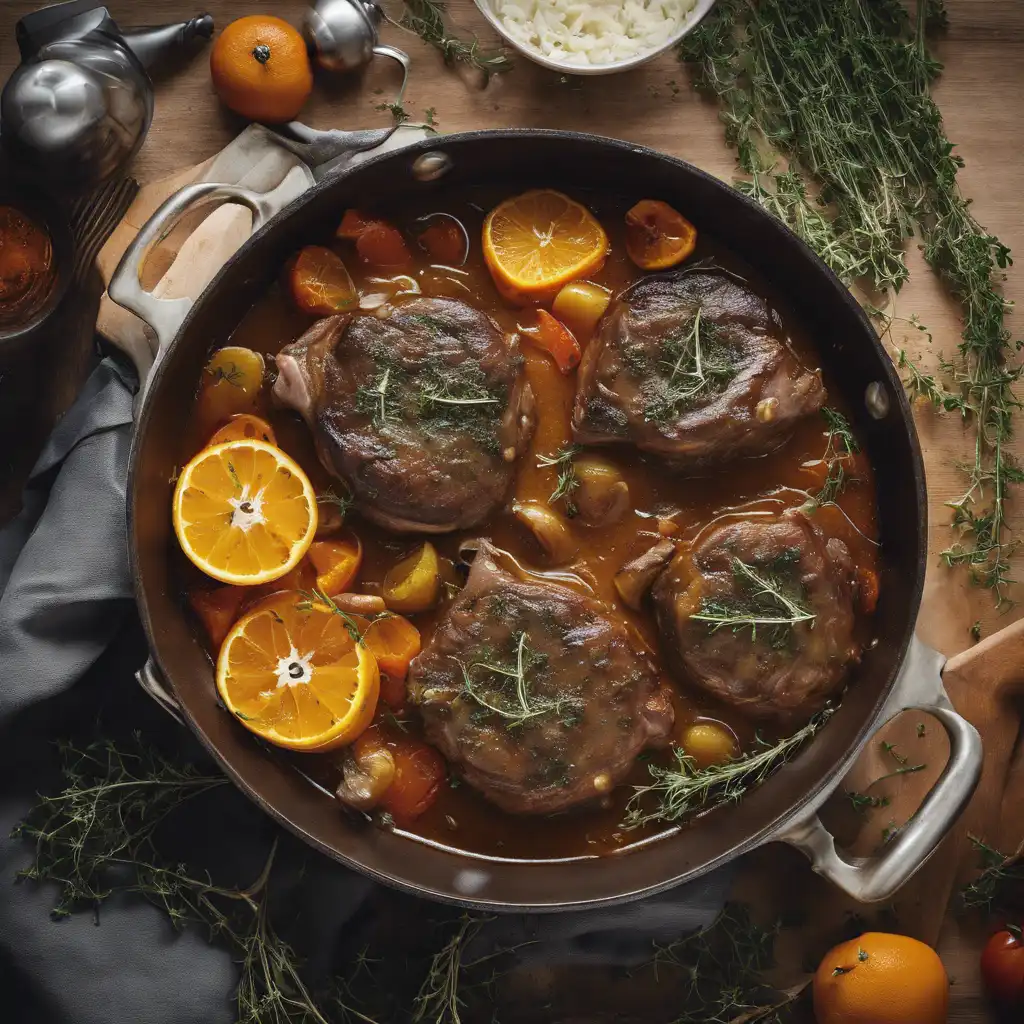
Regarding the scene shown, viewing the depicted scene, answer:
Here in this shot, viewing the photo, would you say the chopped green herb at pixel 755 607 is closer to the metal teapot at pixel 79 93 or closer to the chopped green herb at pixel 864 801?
the chopped green herb at pixel 864 801

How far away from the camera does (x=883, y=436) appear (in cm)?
405

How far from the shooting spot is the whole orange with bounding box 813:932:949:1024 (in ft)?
12.4

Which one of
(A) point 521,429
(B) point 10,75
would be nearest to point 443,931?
(A) point 521,429

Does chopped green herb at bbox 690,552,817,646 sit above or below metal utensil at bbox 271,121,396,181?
below

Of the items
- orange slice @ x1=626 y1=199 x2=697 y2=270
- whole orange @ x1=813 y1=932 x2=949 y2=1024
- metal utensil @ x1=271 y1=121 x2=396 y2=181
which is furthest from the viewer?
metal utensil @ x1=271 y1=121 x2=396 y2=181

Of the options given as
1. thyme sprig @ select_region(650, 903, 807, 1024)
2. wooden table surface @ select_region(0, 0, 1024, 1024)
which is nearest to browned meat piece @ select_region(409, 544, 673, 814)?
thyme sprig @ select_region(650, 903, 807, 1024)

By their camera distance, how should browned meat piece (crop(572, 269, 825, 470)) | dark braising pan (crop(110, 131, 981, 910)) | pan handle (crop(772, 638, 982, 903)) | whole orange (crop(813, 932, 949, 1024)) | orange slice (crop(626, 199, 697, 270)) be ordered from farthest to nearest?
orange slice (crop(626, 199, 697, 270)), browned meat piece (crop(572, 269, 825, 470)), whole orange (crop(813, 932, 949, 1024)), dark braising pan (crop(110, 131, 981, 910)), pan handle (crop(772, 638, 982, 903))

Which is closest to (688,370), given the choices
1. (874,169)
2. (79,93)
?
(874,169)

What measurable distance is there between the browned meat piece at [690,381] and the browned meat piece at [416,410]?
0.99 ft

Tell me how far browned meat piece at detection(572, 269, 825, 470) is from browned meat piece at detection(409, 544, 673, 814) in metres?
0.65

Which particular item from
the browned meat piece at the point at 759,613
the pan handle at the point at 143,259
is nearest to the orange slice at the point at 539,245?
the pan handle at the point at 143,259

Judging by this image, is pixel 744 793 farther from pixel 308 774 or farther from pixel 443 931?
pixel 308 774

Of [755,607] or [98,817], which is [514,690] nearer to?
[755,607]

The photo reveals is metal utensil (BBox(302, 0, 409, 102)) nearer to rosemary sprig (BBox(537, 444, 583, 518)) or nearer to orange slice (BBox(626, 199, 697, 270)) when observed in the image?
orange slice (BBox(626, 199, 697, 270))
